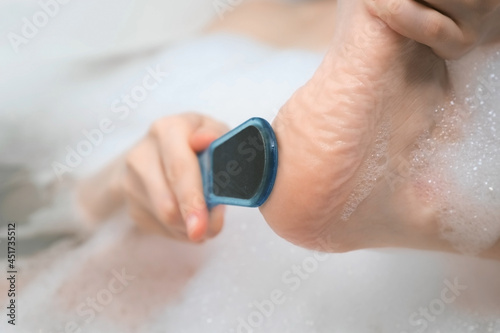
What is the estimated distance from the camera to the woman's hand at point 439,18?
452 mm

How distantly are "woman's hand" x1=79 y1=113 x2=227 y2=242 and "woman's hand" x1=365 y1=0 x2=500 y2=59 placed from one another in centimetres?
28

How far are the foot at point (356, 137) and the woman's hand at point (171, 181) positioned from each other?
5.6 inches

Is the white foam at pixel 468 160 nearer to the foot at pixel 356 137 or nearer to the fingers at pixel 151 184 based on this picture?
the foot at pixel 356 137

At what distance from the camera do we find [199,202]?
0.64 meters

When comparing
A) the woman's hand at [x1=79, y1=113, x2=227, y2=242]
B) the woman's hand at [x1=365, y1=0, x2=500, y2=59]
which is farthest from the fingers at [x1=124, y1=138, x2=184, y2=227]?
the woman's hand at [x1=365, y1=0, x2=500, y2=59]

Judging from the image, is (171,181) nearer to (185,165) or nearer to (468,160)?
(185,165)

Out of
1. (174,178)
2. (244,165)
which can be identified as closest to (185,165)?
(174,178)

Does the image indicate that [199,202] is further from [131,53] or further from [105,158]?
[131,53]

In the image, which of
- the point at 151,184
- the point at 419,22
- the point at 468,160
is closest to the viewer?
the point at 419,22

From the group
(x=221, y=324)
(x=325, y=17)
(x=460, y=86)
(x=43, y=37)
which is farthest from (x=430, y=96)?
(x=43, y=37)

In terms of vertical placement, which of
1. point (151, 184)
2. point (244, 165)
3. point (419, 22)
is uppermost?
point (419, 22)

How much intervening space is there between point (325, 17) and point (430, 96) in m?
0.55

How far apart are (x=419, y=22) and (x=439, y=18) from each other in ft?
0.06

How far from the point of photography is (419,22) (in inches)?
17.8
